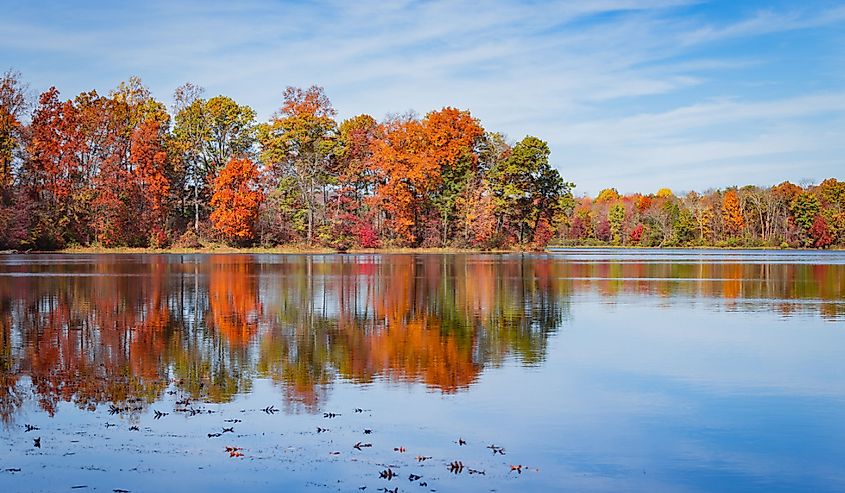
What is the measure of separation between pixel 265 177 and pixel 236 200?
739 cm

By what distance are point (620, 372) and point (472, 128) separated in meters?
73.7

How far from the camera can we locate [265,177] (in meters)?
85.3

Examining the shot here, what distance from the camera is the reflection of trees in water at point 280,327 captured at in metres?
15.1

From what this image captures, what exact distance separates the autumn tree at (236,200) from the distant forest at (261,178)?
0.43 feet

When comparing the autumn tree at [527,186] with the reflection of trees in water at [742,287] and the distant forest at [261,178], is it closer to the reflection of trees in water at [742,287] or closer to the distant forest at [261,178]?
the distant forest at [261,178]

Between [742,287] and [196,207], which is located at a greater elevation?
[196,207]

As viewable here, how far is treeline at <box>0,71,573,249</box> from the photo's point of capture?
252 feet

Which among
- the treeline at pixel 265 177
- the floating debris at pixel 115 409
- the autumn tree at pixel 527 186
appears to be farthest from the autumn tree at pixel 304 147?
the floating debris at pixel 115 409

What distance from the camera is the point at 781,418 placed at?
12.6 m

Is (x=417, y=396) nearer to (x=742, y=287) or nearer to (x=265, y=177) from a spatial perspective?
(x=742, y=287)

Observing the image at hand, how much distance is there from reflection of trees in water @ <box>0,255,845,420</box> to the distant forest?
36.2 meters

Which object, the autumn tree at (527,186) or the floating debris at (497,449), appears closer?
the floating debris at (497,449)

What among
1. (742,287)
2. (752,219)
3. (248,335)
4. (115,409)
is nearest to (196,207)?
(742,287)

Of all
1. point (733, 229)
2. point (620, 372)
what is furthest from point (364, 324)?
point (733, 229)
